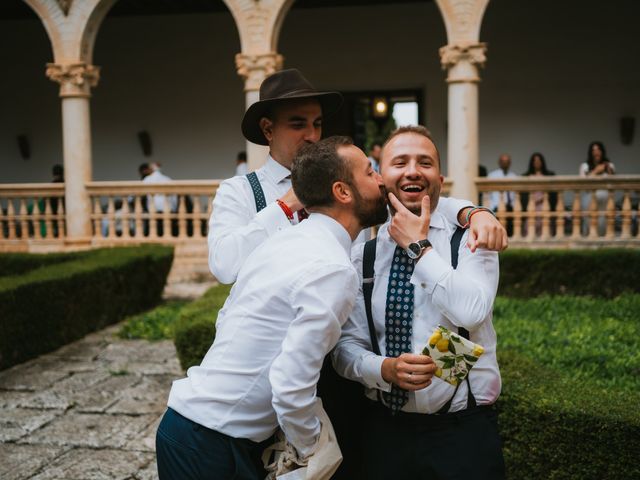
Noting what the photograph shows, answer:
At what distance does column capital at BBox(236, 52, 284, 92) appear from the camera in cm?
1056

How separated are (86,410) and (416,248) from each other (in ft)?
12.4

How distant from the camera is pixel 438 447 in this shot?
2109mm

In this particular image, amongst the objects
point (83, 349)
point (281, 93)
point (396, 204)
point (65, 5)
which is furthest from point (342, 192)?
point (65, 5)

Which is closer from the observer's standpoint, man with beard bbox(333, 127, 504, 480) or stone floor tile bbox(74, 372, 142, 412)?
man with beard bbox(333, 127, 504, 480)

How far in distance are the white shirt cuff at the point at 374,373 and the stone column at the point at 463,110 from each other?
8.27m

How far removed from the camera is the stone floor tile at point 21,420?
14.8 feet

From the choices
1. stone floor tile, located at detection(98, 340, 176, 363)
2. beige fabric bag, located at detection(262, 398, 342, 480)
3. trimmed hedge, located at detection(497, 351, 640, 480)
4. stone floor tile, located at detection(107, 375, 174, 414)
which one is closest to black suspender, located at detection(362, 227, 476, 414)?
beige fabric bag, located at detection(262, 398, 342, 480)

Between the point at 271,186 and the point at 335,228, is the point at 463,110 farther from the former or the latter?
the point at 335,228

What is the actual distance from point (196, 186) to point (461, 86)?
4550 mm

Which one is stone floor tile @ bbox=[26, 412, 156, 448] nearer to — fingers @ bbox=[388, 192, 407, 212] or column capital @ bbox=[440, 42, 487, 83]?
fingers @ bbox=[388, 192, 407, 212]

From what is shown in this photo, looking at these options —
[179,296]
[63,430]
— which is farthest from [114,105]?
[63,430]

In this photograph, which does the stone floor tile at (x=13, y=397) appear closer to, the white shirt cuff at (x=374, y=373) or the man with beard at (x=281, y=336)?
the man with beard at (x=281, y=336)

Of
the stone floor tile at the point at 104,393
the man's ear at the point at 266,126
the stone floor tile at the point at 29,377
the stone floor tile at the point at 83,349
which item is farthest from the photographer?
the stone floor tile at the point at 83,349

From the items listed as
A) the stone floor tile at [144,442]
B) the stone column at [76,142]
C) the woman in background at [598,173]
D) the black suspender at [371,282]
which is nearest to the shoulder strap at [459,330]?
the black suspender at [371,282]
